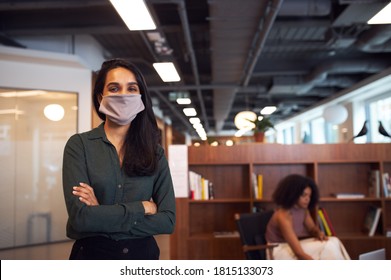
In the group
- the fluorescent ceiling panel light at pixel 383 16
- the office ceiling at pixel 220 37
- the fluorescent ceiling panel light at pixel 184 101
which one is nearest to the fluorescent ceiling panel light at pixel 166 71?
the office ceiling at pixel 220 37

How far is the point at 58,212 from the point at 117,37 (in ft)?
2.68

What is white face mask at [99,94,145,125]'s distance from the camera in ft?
3.33

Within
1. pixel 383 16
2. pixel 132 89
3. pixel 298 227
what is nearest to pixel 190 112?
pixel 132 89

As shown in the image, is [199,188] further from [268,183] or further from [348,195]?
[348,195]

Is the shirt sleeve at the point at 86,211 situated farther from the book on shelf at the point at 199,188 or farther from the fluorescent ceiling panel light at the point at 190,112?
the book on shelf at the point at 199,188

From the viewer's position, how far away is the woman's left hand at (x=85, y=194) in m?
0.96

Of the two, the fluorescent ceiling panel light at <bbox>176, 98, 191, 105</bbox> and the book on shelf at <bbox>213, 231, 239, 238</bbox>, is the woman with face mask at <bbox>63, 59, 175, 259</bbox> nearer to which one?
the fluorescent ceiling panel light at <bbox>176, 98, 191, 105</bbox>

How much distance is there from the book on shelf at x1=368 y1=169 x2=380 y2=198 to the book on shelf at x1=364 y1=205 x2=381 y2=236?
13 cm

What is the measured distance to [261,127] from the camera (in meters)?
3.52

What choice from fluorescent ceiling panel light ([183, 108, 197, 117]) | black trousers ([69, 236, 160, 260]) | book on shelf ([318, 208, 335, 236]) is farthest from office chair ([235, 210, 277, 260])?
black trousers ([69, 236, 160, 260])

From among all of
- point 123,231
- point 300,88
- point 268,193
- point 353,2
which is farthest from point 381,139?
point 123,231

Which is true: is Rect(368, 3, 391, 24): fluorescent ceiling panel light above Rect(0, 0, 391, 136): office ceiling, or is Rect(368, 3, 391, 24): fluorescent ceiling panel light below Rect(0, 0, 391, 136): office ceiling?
below

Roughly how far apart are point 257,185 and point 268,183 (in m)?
0.18

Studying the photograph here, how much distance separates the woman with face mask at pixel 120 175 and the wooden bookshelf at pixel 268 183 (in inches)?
84.8
